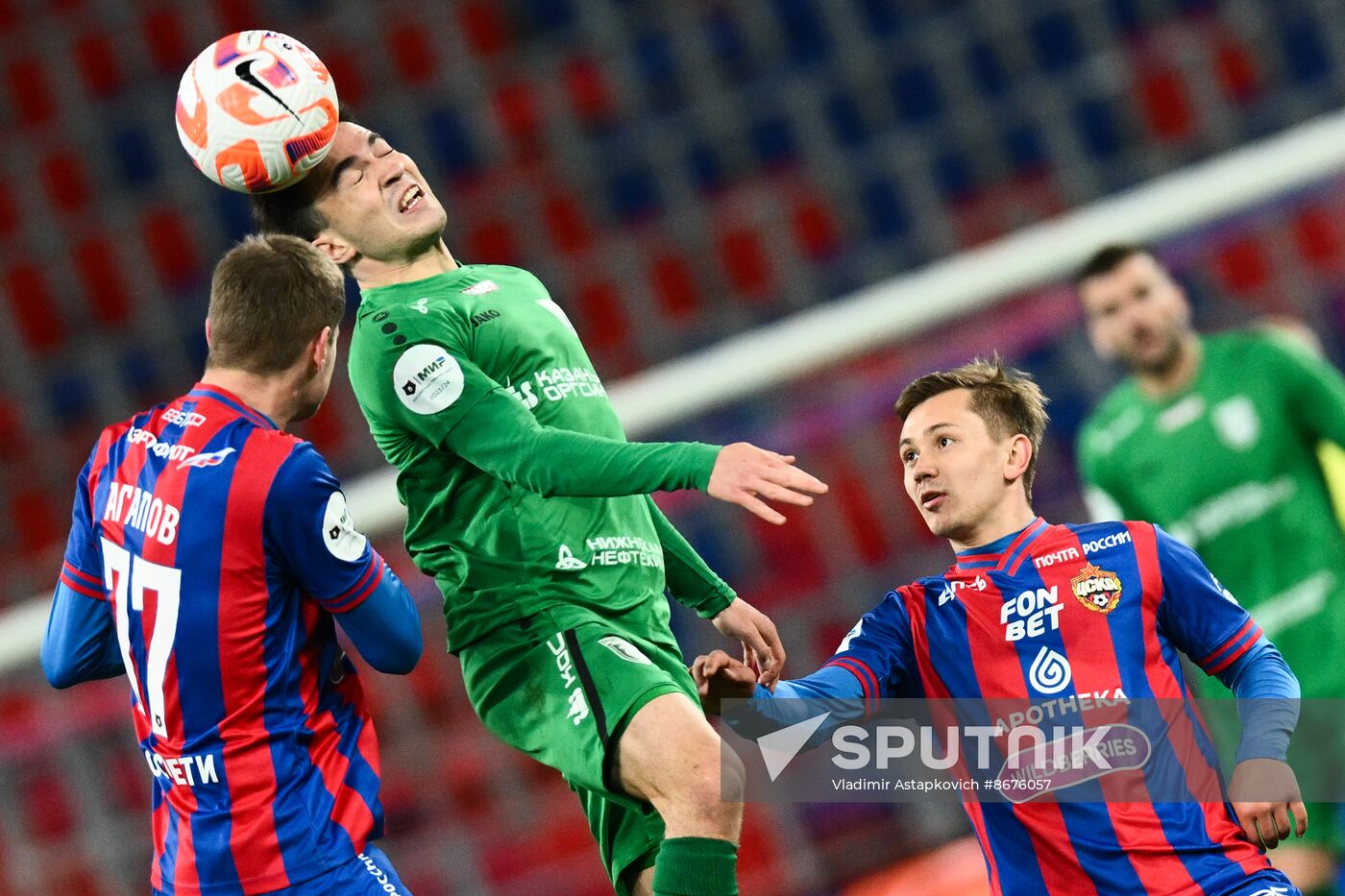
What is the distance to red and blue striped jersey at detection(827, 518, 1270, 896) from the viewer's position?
2168 millimetres

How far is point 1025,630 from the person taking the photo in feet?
7.51

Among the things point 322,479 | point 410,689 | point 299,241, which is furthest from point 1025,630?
point 410,689

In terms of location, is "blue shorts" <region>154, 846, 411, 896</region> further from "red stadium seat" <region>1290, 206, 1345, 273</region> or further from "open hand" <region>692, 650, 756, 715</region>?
"red stadium seat" <region>1290, 206, 1345, 273</region>

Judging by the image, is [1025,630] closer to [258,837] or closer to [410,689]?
[258,837]

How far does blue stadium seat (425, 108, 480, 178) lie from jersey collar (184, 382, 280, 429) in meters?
4.75

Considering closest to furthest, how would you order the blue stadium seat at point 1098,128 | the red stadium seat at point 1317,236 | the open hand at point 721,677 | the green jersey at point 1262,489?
the open hand at point 721,677 < the green jersey at point 1262,489 < the red stadium seat at point 1317,236 < the blue stadium seat at point 1098,128

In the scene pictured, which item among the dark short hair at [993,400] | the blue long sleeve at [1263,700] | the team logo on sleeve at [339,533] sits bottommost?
the blue long sleeve at [1263,700]

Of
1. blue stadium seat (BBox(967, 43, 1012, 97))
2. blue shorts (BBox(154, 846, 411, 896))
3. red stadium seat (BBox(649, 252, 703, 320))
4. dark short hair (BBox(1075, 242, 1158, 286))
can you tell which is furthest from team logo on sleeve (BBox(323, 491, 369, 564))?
blue stadium seat (BBox(967, 43, 1012, 97))

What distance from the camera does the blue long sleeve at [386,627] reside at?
2301mm

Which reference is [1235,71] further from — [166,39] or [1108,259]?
[166,39]

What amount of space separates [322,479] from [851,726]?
0.80 meters

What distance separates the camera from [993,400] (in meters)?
2.45

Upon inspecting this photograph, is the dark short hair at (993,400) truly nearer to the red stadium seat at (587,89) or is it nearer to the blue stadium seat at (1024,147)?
the blue stadium seat at (1024,147)

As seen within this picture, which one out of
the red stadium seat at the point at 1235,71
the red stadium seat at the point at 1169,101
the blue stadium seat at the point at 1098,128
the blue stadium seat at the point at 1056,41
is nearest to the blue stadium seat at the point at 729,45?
the blue stadium seat at the point at 1056,41
